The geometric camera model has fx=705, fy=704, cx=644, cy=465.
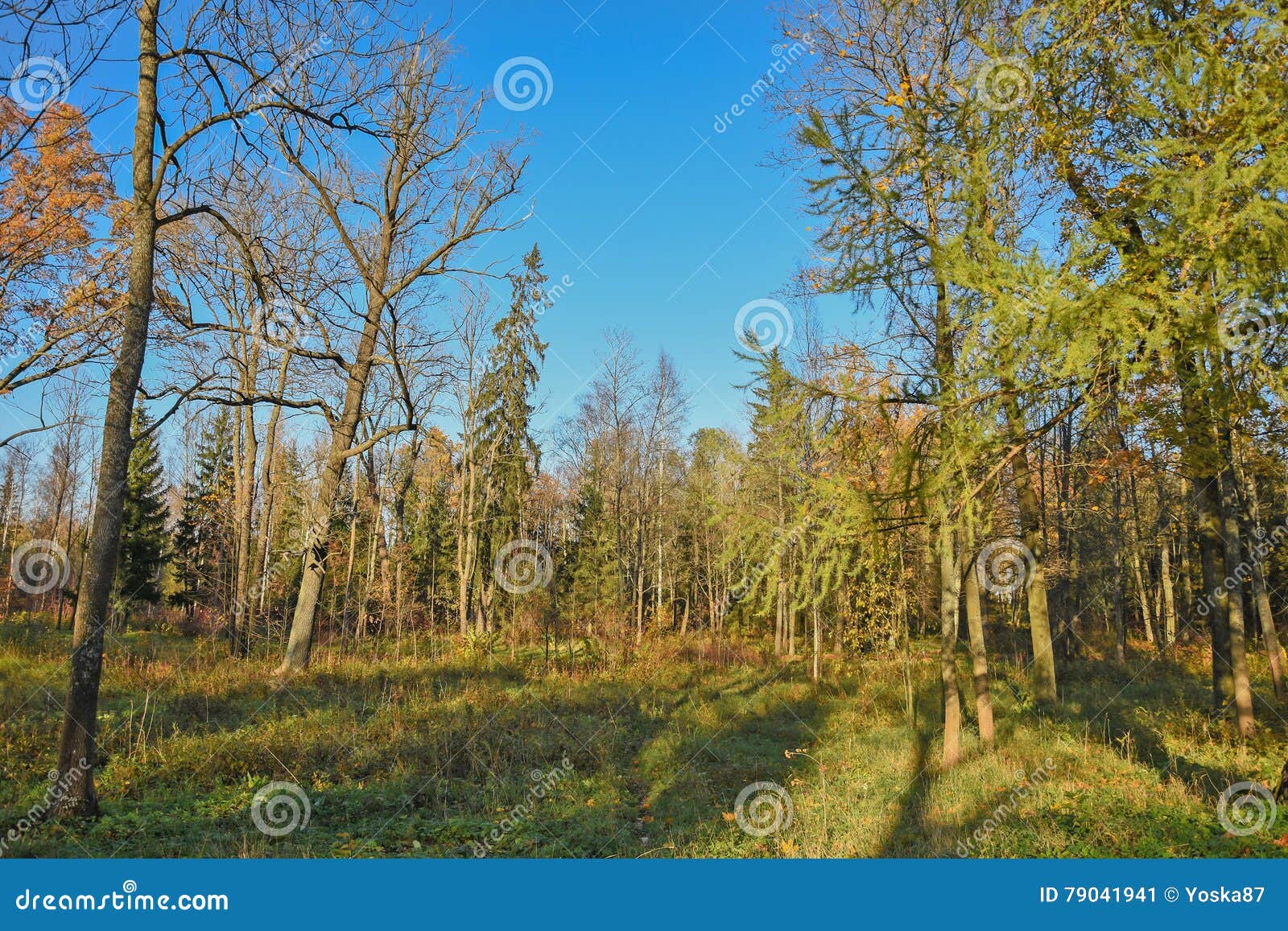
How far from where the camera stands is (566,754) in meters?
10.3

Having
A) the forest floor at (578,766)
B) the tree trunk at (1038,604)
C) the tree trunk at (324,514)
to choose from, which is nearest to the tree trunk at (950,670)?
the forest floor at (578,766)

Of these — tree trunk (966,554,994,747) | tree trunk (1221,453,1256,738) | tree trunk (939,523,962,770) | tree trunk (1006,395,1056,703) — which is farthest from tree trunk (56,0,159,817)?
tree trunk (1221,453,1256,738)

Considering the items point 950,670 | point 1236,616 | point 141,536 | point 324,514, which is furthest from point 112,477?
point 141,536

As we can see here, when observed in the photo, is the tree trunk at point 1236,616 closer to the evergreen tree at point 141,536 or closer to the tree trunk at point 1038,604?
the tree trunk at point 1038,604

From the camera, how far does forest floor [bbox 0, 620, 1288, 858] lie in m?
6.47

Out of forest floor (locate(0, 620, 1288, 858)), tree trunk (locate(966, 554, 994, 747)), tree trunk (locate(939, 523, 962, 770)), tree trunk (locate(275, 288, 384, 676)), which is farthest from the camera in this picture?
tree trunk (locate(275, 288, 384, 676))

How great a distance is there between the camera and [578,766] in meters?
10.1

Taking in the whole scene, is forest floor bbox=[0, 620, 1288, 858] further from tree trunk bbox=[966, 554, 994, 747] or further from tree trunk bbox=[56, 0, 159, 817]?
tree trunk bbox=[56, 0, 159, 817]

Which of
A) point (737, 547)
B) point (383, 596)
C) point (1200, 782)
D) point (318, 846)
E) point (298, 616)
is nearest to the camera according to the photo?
point (318, 846)

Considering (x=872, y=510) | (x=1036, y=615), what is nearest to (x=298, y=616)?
(x=872, y=510)

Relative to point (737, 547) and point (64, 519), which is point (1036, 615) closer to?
point (737, 547)

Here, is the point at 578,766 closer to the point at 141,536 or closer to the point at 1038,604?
the point at 1038,604

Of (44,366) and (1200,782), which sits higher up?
(44,366)

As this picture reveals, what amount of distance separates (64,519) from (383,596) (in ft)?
131
